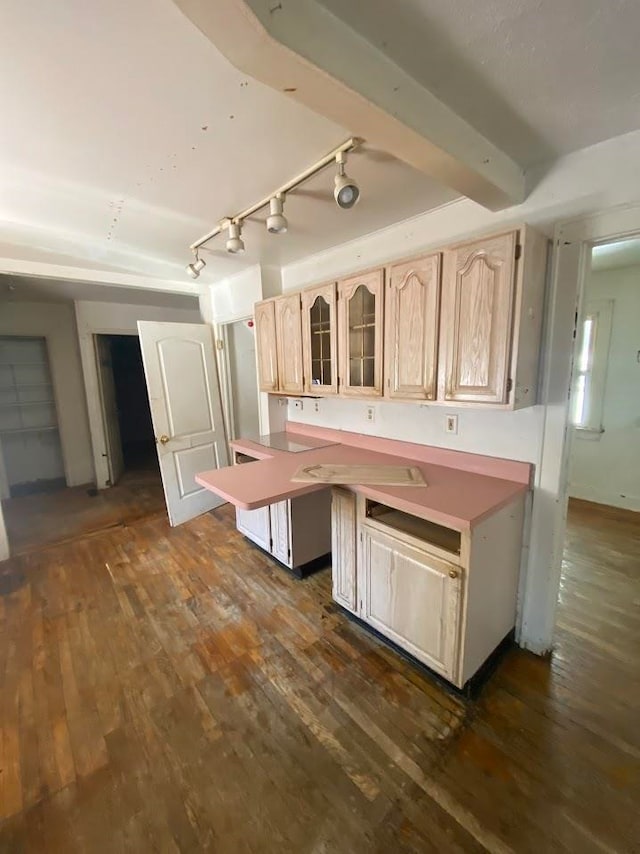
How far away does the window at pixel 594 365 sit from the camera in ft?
11.4

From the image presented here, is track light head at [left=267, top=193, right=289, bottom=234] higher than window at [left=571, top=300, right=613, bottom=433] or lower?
higher

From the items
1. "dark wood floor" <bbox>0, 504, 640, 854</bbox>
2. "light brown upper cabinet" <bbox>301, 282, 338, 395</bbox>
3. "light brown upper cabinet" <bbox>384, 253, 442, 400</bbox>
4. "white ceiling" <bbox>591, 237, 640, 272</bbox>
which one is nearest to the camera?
"dark wood floor" <bbox>0, 504, 640, 854</bbox>

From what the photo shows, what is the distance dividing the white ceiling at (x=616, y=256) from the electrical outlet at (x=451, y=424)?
1.77 metres

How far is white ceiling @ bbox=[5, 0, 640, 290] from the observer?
0.90 meters

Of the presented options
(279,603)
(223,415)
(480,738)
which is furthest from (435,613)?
(223,415)

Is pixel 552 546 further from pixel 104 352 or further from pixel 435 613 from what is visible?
pixel 104 352

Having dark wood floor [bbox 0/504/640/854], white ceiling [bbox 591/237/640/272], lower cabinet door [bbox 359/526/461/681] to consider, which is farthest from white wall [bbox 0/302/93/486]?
white ceiling [bbox 591/237/640/272]

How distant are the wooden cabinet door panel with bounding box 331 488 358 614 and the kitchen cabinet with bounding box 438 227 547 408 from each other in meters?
0.80

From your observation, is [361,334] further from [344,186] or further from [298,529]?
[298,529]

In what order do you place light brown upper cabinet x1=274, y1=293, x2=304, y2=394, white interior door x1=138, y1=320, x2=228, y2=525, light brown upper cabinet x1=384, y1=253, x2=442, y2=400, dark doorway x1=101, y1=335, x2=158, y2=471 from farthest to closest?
dark doorway x1=101, y1=335, x2=158, y2=471 < white interior door x1=138, y1=320, x2=228, y2=525 < light brown upper cabinet x1=274, y1=293, x2=304, y2=394 < light brown upper cabinet x1=384, y1=253, x2=442, y2=400

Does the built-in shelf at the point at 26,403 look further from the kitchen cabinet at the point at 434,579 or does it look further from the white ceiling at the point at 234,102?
the kitchen cabinet at the point at 434,579

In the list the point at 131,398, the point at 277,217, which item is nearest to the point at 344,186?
the point at 277,217

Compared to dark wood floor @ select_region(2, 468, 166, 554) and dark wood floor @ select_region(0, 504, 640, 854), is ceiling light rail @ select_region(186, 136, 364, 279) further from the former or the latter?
dark wood floor @ select_region(2, 468, 166, 554)

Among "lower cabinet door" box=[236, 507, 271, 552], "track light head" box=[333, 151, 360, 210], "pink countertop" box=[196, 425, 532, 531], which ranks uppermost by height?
"track light head" box=[333, 151, 360, 210]
